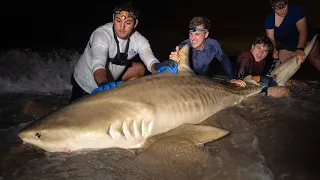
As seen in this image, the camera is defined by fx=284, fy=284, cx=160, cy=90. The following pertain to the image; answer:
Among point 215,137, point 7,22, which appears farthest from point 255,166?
point 7,22

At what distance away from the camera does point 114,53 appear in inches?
160

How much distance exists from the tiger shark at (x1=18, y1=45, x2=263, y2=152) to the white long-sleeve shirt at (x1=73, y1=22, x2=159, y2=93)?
94 cm

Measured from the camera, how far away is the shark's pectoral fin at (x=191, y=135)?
262 cm

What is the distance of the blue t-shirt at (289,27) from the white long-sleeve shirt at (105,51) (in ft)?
9.36

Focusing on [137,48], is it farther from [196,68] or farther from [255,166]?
[255,166]

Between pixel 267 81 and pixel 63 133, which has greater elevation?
pixel 63 133

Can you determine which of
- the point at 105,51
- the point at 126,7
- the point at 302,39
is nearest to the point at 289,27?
the point at 302,39

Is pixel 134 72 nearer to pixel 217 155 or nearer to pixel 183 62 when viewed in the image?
pixel 183 62

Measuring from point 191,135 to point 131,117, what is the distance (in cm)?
61

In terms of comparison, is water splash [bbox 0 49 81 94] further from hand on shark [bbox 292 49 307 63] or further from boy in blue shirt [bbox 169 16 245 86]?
hand on shark [bbox 292 49 307 63]

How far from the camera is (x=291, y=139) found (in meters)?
2.96

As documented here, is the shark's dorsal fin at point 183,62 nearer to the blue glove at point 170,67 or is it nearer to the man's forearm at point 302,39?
the blue glove at point 170,67

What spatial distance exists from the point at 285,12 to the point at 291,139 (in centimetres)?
323

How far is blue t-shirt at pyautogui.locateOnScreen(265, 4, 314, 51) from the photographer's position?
5316mm
